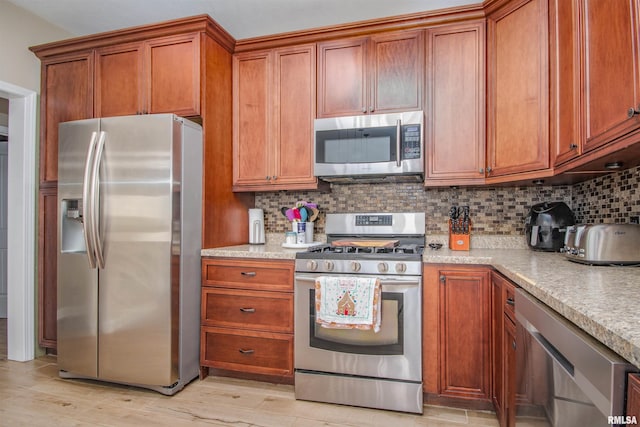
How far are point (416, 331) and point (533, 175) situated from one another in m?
1.08

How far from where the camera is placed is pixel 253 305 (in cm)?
230

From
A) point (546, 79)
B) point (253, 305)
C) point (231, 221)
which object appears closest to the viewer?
point (546, 79)

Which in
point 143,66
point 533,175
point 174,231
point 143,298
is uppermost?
point 143,66

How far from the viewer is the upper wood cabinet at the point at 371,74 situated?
7.87 ft

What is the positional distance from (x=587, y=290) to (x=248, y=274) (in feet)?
5.83

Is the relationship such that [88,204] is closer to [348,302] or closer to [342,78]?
[348,302]

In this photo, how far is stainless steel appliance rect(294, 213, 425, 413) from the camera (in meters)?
2.00

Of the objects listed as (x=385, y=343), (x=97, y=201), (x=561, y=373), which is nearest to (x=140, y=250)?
(x=97, y=201)

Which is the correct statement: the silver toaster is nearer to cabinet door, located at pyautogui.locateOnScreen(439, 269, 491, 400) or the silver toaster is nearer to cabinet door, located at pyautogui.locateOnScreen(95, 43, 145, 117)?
cabinet door, located at pyautogui.locateOnScreen(439, 269, 491, 400)

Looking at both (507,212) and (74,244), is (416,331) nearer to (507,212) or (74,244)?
(507,212)

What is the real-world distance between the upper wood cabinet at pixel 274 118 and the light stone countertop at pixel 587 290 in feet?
3.85

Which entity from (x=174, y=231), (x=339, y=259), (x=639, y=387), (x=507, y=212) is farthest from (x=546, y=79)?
(x=174, y=231)

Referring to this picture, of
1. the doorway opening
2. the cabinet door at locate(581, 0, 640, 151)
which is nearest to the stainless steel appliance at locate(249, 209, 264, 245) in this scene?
the doorway opening

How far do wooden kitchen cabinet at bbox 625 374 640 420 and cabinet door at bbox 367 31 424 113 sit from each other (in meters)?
2.01
